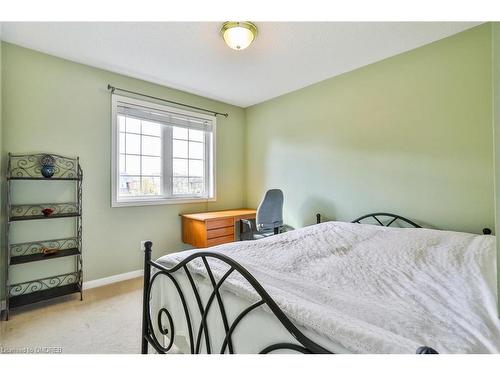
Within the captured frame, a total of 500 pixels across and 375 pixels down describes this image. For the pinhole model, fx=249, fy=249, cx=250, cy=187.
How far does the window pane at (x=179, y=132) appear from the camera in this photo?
338 centimetres

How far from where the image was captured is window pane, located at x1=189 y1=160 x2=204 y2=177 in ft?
11.8

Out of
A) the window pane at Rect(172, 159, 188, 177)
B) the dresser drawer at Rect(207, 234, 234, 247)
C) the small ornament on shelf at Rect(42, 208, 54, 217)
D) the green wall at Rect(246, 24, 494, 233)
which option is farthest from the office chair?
the small ornament on shelf at Rect(42, 208, 54, 217)

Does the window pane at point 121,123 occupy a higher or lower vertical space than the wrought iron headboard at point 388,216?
higher

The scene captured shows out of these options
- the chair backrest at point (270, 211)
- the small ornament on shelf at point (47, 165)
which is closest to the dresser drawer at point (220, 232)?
the chair backrest at point (270, 211)

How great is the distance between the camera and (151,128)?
3182 millimetres

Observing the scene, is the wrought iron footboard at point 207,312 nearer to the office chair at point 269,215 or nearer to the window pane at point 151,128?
the office chair at point 269,215

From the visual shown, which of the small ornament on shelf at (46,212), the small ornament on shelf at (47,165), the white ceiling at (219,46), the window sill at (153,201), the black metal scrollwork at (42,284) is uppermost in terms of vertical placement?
the white ceiling at (219,46)

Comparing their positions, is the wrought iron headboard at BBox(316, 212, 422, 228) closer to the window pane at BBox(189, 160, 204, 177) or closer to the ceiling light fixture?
the ceiling light fixture

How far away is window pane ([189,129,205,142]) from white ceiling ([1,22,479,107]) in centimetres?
73

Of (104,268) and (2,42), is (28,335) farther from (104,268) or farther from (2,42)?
(2,42)

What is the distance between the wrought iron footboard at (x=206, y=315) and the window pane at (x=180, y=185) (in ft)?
6.43
